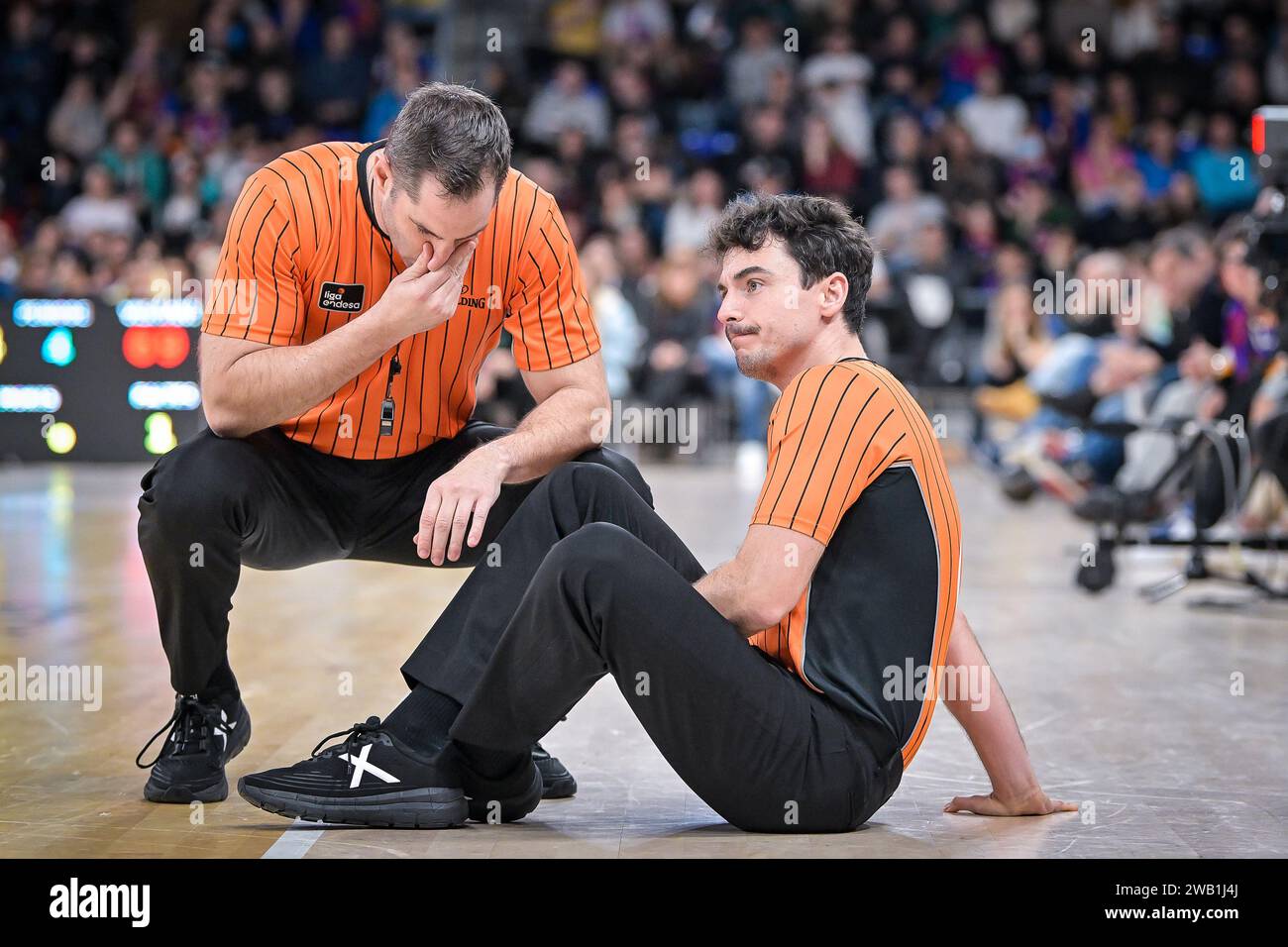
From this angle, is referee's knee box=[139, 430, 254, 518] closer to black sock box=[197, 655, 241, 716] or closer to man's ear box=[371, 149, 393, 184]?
black sock box=[197, 655, 241, 716]

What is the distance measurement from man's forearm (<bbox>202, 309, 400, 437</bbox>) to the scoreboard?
6.35m

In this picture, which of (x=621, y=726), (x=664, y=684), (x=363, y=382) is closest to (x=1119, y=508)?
(x=621, y=726)

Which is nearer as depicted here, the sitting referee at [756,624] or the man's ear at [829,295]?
the sitting referee at [756,624]

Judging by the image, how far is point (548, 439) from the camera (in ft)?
8.99

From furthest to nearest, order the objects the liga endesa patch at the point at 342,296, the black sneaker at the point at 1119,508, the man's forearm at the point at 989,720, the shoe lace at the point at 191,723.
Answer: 1. the black sneaker at the point at 1119,508
2. the liga endesa patch at the point at 342,296
3. the shoe lace at the point at 191,723
4. the man's forearm at the point at 989,720

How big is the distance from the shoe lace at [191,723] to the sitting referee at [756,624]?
1.11 feet

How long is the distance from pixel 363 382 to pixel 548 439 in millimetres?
403

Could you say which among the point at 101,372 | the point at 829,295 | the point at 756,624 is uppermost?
the point at 829,295

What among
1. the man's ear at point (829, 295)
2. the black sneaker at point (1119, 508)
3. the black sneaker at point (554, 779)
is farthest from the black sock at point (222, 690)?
the black sneaker at point (1119, 508)

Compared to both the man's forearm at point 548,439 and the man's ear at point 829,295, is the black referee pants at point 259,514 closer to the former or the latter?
the man's forearm at point 548,439

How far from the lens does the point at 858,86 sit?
12117 mm

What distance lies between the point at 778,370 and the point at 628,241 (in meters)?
8.52

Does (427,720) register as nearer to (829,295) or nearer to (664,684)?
(664,684)

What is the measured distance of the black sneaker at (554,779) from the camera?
2695 mm
